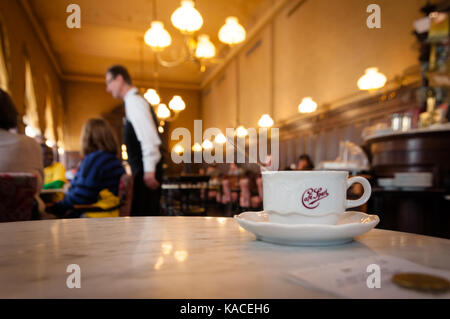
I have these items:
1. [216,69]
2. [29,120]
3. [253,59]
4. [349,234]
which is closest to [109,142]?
[349,234]

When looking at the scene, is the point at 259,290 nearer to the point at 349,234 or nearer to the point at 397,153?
the point at 349,234

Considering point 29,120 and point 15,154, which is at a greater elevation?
point 29,120

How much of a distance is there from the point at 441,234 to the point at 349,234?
7.38ft

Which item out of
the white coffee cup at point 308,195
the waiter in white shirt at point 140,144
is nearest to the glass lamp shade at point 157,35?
the waiter in white shirt at point 140,144

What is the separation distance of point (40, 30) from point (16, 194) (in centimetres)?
714

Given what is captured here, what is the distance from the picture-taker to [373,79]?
4.10 meters

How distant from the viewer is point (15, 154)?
186cm

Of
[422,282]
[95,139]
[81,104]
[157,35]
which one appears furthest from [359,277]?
[81,104]

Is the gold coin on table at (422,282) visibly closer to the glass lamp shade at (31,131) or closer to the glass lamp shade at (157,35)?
the glass lamp shade at (157,35)

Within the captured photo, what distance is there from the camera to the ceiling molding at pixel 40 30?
602cm

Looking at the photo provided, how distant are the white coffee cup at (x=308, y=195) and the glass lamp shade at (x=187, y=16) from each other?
3232 mm

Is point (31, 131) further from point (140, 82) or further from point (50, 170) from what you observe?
point (140, 82)

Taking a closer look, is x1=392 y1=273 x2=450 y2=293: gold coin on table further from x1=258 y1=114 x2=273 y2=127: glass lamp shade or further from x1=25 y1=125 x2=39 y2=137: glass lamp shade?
x1=25 y1=125 x2=39 y2=137: glass lamp shade
